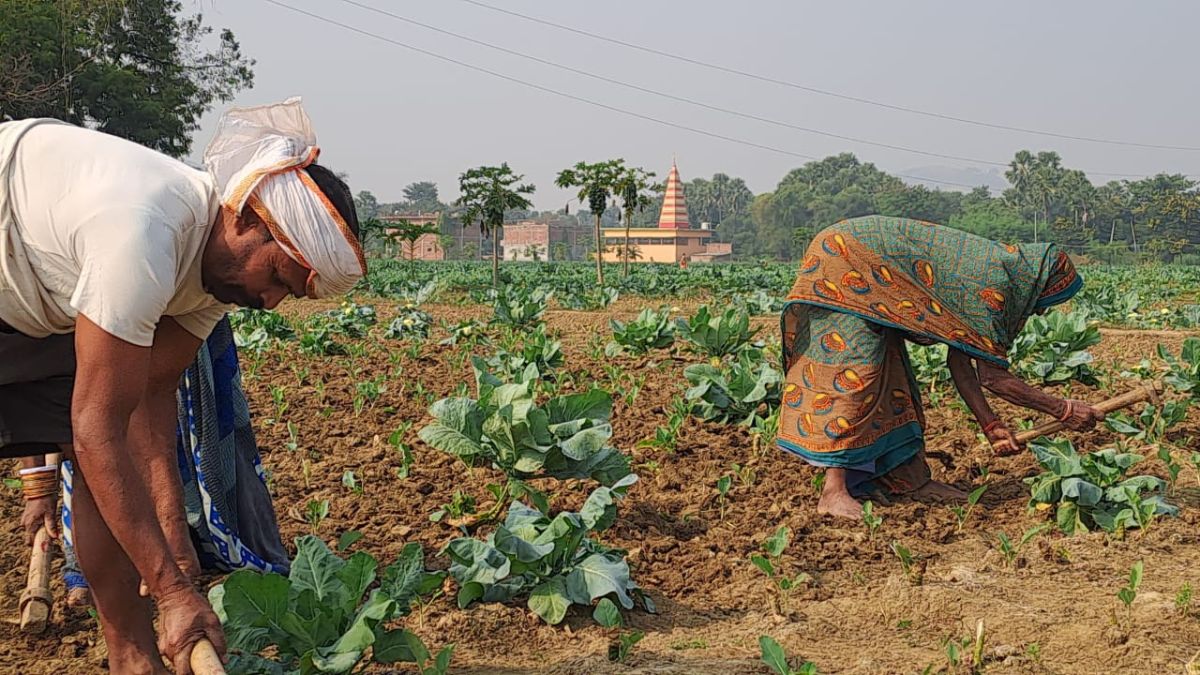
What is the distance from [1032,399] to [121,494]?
3.33m

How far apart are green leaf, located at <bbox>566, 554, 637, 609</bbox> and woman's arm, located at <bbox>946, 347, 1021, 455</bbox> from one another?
73.4 inches

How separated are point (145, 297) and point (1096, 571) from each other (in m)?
3.11

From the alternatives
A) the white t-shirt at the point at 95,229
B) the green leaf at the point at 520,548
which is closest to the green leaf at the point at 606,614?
the green leaf at the point at 520,548

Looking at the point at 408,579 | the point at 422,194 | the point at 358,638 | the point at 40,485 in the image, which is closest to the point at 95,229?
the point at 358,638

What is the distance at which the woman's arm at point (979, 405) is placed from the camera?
4324 millimetres

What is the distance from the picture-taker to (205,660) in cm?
200

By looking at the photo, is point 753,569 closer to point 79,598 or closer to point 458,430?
point 458,430

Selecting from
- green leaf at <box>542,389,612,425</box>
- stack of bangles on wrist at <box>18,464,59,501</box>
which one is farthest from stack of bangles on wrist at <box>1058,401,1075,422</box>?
stack of bangles on wrist at <box>18,464,59,501</box>

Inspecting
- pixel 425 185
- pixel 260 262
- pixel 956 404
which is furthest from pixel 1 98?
pixel 425 185

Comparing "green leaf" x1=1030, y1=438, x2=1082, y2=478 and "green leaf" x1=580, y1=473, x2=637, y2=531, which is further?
"green leaf" x1=1030, y1=438, x2=1082, y2=478

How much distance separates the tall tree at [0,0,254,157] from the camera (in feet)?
92.1

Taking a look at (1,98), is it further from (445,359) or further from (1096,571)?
(1096,571)

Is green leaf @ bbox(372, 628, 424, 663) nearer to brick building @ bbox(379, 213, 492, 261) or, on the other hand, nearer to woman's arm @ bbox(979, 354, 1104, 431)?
woman's arm @ bbox(979, 354, 1104, 431)

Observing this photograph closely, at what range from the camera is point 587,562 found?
3168mm
